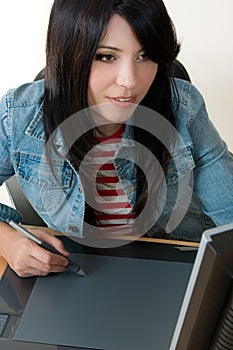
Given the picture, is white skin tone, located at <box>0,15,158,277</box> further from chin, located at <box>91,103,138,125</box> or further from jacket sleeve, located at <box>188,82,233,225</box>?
jacket sleeve, located at <box>188,82,233,225</box>

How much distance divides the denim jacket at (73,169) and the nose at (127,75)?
202mm

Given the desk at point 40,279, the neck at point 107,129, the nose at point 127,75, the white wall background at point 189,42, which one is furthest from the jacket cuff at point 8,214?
the white wall background at point 189,42

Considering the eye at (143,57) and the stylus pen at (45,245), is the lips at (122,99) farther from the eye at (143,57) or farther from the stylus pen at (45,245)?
the stylus pen at (45,245)

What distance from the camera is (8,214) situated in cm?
122

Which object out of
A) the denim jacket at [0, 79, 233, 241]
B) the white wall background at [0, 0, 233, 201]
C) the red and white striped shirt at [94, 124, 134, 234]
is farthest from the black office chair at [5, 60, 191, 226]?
the white wall background at [0, 0, 233, 201]

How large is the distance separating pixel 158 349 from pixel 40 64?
4.40 ft

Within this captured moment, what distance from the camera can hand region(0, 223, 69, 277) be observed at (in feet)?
3.47

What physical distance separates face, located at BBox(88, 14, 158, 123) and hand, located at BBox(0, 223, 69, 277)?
263 mm

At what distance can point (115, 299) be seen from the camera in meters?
0.99

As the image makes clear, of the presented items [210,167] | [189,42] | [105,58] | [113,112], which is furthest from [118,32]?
[189,42]

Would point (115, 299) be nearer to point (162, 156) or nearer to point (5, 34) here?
point (162, 156)

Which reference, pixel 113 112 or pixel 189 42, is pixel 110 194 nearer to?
pixel 113 112

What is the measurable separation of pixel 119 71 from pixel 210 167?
325 mm

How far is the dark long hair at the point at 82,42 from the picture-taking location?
100 centimetres
